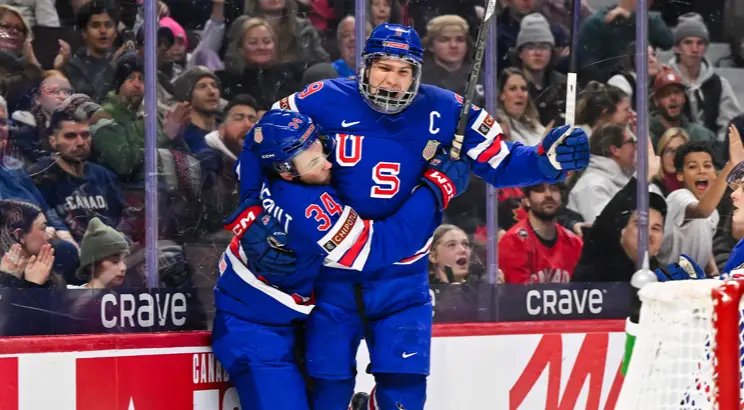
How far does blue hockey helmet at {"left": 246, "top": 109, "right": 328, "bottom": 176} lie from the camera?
3.54 metres

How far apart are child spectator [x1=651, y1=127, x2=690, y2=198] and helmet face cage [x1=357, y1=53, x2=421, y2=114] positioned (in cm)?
136

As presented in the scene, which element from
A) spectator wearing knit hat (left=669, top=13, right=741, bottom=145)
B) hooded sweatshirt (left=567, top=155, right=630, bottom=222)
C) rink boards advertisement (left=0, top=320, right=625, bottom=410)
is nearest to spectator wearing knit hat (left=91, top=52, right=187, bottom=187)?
rink boards advertisement (left=0, top=320, right=625, bottom=410)

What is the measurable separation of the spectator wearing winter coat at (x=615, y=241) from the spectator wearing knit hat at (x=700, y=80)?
343 mm

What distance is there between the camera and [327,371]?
371cm

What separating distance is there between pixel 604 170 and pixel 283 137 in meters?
1.51

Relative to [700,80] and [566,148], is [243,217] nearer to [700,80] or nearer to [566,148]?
[566,148]

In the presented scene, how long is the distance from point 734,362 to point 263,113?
5.75 ft

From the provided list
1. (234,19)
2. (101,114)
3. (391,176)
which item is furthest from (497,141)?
(101,114)

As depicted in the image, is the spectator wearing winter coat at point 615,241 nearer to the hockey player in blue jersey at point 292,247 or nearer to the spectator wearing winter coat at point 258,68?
the hockey player in blue jersey at point 292,247

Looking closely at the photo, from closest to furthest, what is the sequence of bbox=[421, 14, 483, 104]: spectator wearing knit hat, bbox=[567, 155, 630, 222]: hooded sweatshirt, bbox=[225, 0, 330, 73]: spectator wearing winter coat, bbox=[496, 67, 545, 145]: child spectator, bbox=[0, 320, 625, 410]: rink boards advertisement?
bbox=[0, 320, 625, 410]: rink boards advertisement
bbox=[225, 0, 330, 73]: spectator wearing winter coat
bbox=[421, 14, 483, 104]: spectator wearing knit hat
bbox=[496, 67, 545, 145]: child spectator
bbox=[567, 155, 630, 222]: hooded sweatshirt

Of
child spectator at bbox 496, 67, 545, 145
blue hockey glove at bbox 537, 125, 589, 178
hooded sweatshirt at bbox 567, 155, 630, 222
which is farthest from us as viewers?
hooded sweatshirt at bbox 567, 155, 630, 222

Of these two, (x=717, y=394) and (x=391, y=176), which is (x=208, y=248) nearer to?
(x=391, y=176)

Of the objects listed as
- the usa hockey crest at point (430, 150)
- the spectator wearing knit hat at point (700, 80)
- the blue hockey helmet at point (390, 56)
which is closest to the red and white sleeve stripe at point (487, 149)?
the usa hockey crest at point (430, 150)

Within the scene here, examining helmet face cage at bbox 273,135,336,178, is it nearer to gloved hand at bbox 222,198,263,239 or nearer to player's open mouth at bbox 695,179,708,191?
gloved hand at bbox 222,198,263,239
